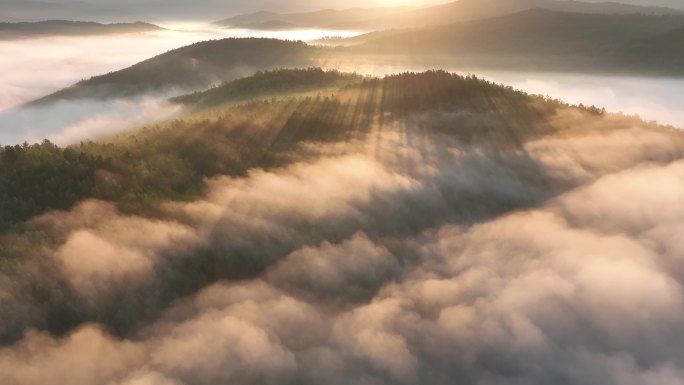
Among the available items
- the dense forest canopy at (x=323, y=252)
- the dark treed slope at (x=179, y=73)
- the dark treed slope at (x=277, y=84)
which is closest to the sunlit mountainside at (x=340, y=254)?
the dense forest canopy at (x=323, y=252)

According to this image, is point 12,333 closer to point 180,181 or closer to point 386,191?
point 180,181

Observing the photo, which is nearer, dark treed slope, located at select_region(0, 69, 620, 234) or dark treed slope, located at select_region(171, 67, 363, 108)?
dark treed slope, located at select_region(0, 69, 620, 234)

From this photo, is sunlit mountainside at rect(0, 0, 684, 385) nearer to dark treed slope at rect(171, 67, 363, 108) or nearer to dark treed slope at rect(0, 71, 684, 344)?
dark treed slope at rect(0, 71, 684, 344)

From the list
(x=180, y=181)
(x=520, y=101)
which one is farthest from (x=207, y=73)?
(x=180, y=181)

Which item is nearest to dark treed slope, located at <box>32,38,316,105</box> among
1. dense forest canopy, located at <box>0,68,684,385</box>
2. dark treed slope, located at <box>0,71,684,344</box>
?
dark treed slope, located at <box>0,71,684,344</box>

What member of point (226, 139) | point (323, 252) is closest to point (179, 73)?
point (226, 139)

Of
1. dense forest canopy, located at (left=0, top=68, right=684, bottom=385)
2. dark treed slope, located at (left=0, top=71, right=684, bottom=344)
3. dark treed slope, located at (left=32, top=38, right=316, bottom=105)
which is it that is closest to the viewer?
dense forest canopy, located at (left=0, top=68, right=684, bottom=385)

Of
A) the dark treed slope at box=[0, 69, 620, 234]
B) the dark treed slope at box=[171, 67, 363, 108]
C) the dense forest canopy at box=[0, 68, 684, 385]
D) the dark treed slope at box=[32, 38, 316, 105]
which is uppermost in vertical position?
the dark treed slope at box=[32, 38, 316, 105]
